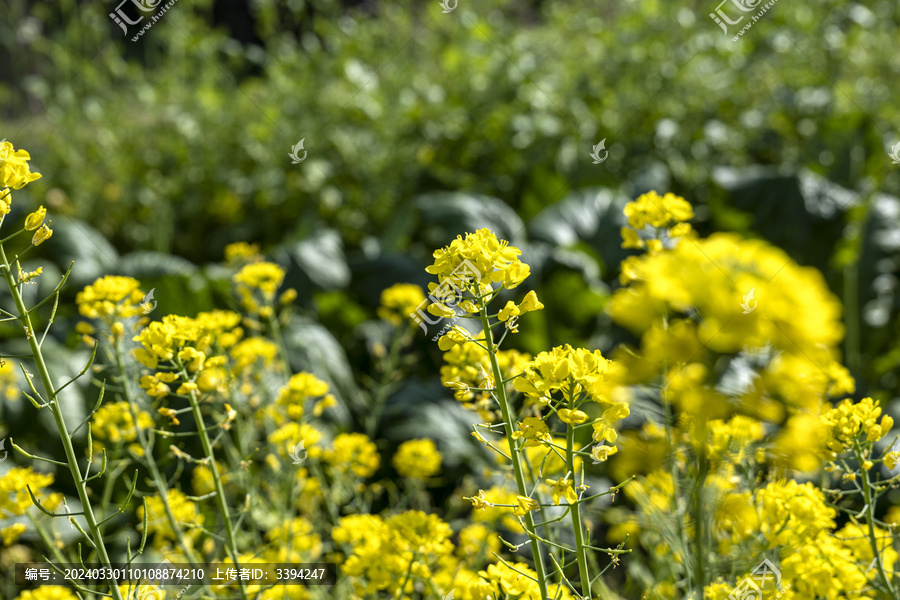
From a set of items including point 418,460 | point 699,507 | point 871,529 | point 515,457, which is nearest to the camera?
point 699,507

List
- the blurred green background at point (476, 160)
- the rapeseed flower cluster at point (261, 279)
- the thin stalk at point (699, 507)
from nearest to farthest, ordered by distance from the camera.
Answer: the thin stalk at point (699, 507), the rapeseed flower cluster at point (261, 279), the blurred green background at point (476, 160)

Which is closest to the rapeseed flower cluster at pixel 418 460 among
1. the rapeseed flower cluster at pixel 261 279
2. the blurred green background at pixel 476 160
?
the rapeseed flower cluster at pixel 261 279

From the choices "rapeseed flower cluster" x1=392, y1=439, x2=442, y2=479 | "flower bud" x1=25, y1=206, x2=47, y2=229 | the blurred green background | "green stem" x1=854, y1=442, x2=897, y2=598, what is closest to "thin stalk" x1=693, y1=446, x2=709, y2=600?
"green stem" x1=854, y1=442, x2=897, y2=598

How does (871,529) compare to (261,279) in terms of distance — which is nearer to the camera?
(871,529)

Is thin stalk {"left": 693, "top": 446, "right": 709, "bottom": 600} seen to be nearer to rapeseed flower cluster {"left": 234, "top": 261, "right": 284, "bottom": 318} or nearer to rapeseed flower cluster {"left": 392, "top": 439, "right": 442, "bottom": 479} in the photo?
rapeseed flower cluster {"left": 392, "top": 439, "right": 442, "bottom": 479}

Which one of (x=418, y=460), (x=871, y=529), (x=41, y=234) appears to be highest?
(x=41, y=234)

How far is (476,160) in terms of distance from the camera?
4.43 m

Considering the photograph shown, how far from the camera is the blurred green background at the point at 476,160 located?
3.21 metres

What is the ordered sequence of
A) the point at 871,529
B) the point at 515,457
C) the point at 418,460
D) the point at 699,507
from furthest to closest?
1. the point at 418,460
2. the point at 871,529
3. the point at 515,457
4. the point at 699,507

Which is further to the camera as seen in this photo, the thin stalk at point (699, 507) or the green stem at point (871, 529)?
the green stem at point (871, 529)

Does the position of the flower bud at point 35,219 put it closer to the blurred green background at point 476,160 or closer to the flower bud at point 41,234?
the flower bud at point 41,234

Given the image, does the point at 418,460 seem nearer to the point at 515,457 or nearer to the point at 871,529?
the point at 515,457

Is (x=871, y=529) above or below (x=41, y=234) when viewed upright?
below

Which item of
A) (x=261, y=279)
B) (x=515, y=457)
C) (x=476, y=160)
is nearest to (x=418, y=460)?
(x=261, y=279)
